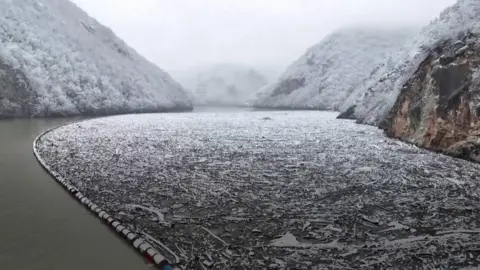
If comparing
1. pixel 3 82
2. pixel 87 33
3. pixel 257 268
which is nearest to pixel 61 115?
pixel 3 82

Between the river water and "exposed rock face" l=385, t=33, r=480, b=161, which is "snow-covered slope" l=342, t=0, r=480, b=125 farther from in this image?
the river water

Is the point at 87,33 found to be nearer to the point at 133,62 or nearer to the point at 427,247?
the point at 133,62

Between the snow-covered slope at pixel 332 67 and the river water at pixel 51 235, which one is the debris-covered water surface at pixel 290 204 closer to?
the river water at pixel 51 235

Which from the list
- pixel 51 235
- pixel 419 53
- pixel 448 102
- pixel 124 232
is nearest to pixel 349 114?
pixel 419 53

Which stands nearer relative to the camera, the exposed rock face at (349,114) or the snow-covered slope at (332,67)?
the exposed rock face at (349,114)

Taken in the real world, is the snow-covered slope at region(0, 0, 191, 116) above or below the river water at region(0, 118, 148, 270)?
above

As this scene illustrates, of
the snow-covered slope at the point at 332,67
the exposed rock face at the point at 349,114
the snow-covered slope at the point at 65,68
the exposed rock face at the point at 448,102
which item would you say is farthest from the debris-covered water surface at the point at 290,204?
the snow-covered slope at the point at 332,67

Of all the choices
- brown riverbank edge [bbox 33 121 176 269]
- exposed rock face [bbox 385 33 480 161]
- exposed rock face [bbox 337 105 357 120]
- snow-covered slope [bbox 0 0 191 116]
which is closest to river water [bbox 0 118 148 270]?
brown riverbank edge [bbox 33 121 176 269]
